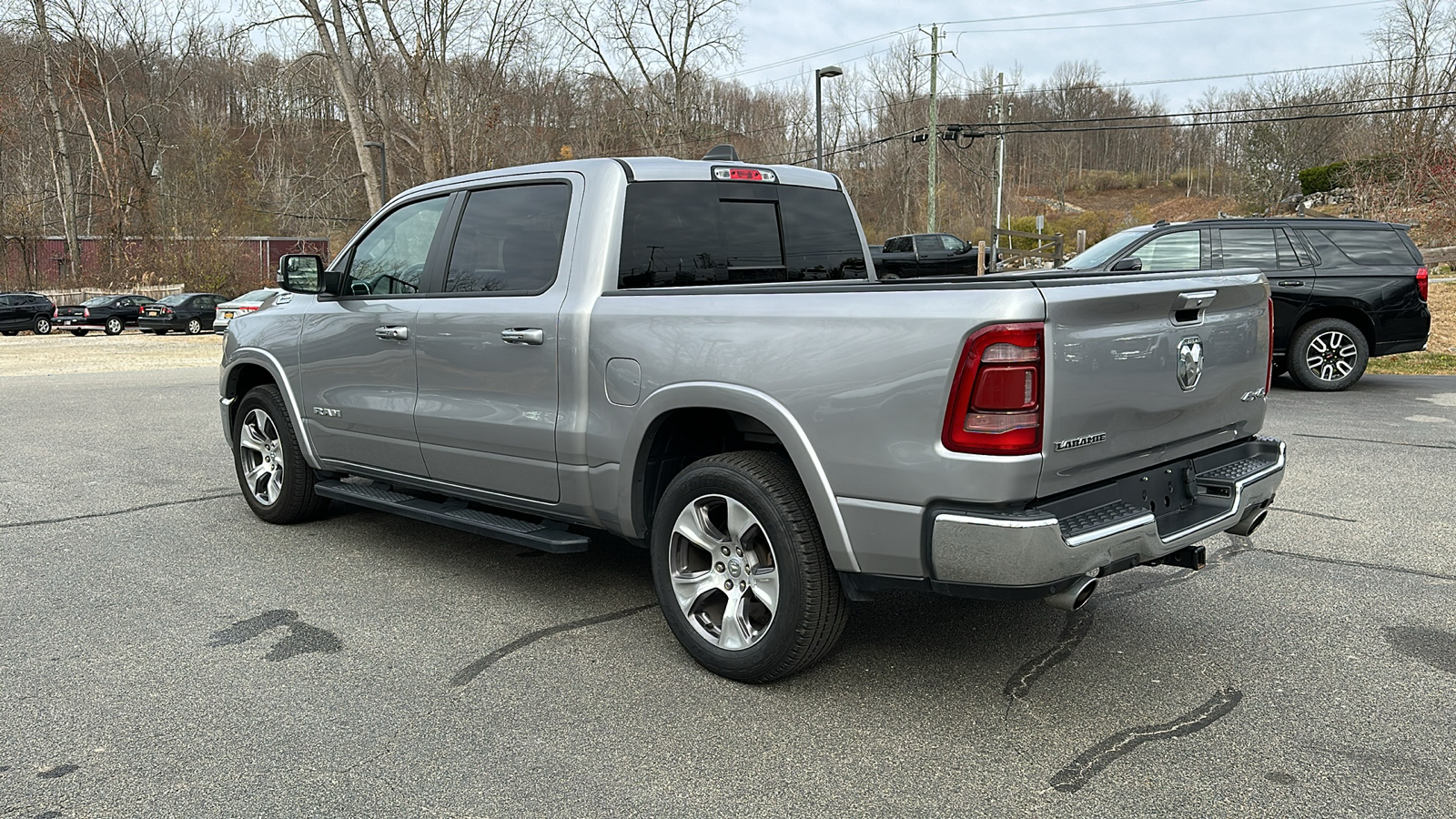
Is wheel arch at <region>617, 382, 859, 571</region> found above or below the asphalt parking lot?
above

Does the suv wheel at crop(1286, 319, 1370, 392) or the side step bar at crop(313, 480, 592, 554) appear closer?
the side step bar at crop(313, 480, 592, 554)

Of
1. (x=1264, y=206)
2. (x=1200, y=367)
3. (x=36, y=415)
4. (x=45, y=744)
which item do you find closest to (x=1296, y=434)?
(x=1200, y=367)

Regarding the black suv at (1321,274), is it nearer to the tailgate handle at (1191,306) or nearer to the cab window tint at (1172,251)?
the cab window tint at (1172,251)

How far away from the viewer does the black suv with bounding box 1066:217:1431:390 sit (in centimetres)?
1127

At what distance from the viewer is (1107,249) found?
469 inches

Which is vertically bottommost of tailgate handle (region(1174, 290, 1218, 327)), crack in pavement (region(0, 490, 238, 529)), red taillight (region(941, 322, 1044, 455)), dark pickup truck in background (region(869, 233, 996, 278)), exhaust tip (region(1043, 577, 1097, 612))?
crack in pavement (region(0, 490, 238, 529))

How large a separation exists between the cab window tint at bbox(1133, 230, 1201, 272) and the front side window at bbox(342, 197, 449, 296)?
8.67m

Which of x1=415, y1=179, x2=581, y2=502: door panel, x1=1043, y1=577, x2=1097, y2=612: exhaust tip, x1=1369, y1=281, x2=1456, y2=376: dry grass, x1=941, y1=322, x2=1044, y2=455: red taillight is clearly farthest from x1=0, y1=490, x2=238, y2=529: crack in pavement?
x1=1369, y1=281, x2=1456, y2=376: dry grass

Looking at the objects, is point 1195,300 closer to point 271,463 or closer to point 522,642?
point 522,642

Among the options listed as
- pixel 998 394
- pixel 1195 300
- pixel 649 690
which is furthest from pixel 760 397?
pixel 1195 300

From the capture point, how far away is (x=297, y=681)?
3885 millimetres

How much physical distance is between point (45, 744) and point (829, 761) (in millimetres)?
2464

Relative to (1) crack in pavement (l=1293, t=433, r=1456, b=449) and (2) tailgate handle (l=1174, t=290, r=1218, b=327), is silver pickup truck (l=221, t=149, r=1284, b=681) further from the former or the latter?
(1) crack in pavement (l=1293, t=433, r=1456, b=449)

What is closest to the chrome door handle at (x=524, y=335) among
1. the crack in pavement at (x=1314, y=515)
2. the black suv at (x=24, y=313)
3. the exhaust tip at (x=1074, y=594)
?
the exhaust tip at (x=1074, y=594)
